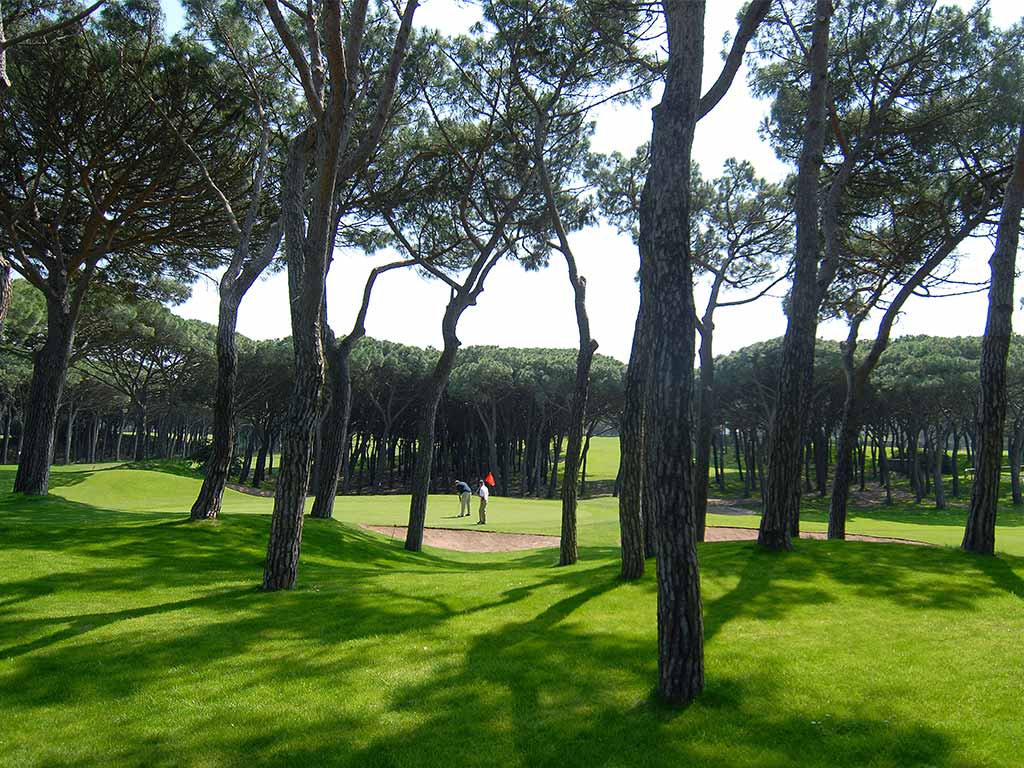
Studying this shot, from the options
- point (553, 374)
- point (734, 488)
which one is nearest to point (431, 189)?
point (553, 374)

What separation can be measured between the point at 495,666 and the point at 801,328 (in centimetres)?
812

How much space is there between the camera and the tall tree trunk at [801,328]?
11.1m

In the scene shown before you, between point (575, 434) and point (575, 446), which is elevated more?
point (575, 434)

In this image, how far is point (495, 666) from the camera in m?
5.57

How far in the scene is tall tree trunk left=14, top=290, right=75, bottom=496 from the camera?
→ 17.8 meters

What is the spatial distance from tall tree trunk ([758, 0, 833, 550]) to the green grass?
1517mm

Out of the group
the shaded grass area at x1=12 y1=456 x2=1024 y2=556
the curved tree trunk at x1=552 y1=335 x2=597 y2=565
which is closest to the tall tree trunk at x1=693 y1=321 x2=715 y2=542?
the curved tree trunk at x1=552 y1=335 x2=597 y2=565

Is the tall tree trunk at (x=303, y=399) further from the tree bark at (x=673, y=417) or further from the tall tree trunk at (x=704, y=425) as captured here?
the tall tree trunk at (x=704, y=425)

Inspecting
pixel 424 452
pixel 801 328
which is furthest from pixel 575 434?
pixel 424 452

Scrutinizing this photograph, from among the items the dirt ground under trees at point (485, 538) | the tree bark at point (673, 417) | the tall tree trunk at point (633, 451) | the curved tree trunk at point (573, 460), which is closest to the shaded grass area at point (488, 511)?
the dirt ground under trees at point (485, 538)

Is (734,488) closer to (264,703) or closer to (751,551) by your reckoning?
(751,551)

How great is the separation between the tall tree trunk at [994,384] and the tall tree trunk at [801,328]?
2785 millimetres

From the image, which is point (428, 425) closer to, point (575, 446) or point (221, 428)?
point (221, 428)

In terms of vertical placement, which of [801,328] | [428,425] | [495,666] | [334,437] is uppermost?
[801,328]
